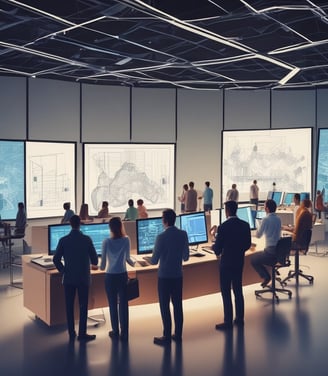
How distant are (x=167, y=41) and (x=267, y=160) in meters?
7.08

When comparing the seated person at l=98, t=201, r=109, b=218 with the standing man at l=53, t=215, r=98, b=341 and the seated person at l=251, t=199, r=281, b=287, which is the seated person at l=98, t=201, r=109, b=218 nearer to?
the seated person at l=251, t=199, r=281, b=287

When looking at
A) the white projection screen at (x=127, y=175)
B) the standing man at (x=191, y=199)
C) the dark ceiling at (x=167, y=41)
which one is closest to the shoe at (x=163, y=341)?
the dark ceiling at (x=167, y=41)

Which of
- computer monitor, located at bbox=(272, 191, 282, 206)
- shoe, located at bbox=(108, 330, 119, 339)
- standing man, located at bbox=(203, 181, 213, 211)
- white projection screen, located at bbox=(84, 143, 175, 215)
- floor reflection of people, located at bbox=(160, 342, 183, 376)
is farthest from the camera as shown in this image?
standing man, located at bbox=(203, 181, 213, 211)

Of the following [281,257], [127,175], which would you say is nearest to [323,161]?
[127,175]

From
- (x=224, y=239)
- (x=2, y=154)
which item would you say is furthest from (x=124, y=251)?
(x=2, y=154)

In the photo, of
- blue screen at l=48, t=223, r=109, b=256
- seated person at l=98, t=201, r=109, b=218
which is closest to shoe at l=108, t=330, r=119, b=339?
blue screen at l=48, t=223, r=109, b=256

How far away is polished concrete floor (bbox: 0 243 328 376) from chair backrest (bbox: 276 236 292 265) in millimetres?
633

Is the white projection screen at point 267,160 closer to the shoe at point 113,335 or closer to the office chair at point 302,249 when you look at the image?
the office chair at point 302,249

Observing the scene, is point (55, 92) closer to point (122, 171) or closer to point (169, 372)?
point (122, 171)

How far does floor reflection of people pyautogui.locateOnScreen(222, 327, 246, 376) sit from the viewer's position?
481 cm

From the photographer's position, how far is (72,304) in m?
5.57

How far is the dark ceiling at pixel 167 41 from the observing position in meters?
7.11

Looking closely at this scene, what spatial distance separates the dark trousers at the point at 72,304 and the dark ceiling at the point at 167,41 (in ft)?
12.2

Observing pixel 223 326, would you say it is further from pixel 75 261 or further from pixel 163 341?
pixel 75 261
